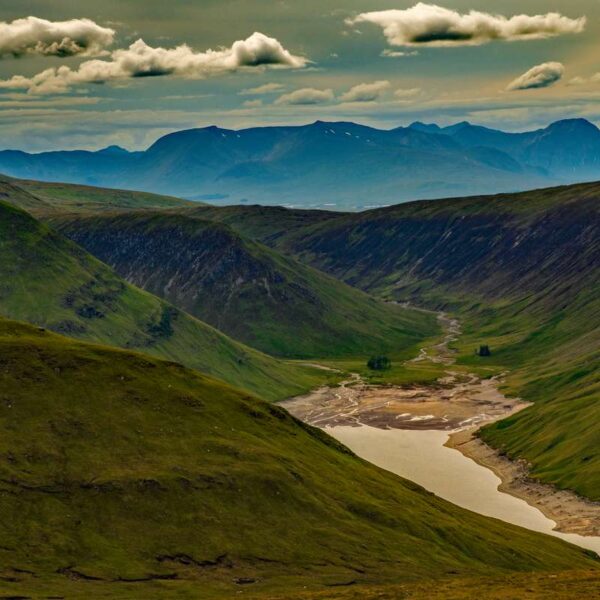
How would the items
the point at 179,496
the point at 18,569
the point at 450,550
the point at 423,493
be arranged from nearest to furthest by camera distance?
the point at 18,569 → the point at 179,496 → the point at 450,550 → the point at 423,493

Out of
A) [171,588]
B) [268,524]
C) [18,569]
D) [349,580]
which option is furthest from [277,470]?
[18,569]

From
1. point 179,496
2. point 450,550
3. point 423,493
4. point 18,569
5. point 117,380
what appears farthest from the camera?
point 423,493

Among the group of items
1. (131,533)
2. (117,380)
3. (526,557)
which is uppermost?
(117,380)

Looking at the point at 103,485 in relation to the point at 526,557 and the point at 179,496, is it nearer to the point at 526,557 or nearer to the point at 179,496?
the point at 179,496

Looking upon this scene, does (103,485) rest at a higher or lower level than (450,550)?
higher

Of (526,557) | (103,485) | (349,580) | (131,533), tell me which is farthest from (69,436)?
(526,557)

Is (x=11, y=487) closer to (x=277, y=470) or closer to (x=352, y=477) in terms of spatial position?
(x=277, y=470)

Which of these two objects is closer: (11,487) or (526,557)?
(11,487)
